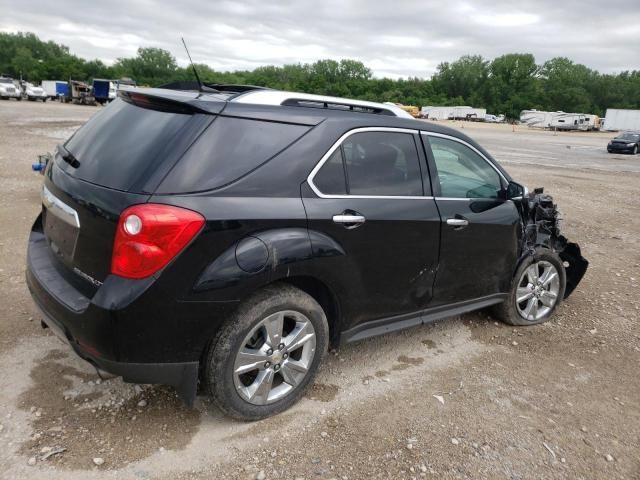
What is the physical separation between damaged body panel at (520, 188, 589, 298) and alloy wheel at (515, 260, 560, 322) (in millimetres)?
194

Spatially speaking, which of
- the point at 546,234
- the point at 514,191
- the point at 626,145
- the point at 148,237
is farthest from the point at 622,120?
the point at 148,237

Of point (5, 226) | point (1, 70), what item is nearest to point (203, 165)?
point (5, 226)

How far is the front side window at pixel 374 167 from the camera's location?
2.98 m

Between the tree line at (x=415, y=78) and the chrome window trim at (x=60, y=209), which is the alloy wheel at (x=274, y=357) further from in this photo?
the tree line at (x=415, y=78)

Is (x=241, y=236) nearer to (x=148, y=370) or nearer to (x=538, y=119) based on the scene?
(x=148, y=370)

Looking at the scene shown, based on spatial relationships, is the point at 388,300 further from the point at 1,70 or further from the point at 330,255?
the point at 1,70

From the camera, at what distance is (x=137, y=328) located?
2387 millimetres

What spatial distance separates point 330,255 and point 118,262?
112 cm

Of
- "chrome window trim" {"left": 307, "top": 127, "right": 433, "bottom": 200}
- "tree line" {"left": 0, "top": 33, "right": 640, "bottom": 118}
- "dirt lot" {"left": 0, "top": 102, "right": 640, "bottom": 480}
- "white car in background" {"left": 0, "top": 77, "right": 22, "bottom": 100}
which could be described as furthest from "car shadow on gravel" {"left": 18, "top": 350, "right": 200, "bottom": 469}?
"tree line" {"left": 0, "top": 33, "right": 640, "bottom": 118}

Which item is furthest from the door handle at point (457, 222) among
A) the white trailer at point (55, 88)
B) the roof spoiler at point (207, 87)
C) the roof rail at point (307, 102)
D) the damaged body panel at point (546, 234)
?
the white trailer at point (55, 88)

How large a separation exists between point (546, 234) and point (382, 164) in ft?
7.15

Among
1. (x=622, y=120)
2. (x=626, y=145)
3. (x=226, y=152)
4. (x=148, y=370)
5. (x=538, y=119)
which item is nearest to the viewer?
(x=148, y=370)

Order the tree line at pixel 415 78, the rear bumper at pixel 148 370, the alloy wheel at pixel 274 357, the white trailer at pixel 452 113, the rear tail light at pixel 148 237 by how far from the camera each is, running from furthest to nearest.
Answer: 1. the tree line at pixel 415 78
2. the white trailer at pixel 452 113
3. the alloy wheel at pixel 274 357
4. the rear bumper at pixel 148 370
5. the rear tail light at pixel 148 237

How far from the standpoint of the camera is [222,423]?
2.91 metres
